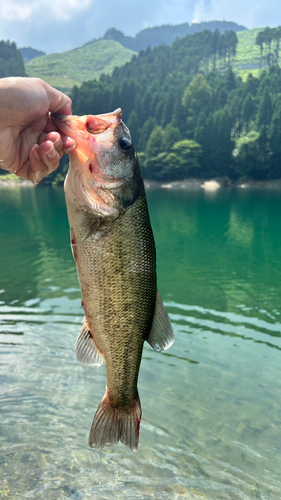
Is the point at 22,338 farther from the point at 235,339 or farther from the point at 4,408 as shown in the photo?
the point at 235,339

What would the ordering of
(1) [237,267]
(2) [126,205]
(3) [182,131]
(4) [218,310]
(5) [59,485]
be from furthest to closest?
(3) [182,131]
(1) [237,267]
(4) [218,310]
(5) [59,485]
(2) [126,205]

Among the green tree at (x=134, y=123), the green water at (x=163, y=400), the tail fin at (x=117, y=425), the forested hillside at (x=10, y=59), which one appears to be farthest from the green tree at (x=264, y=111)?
the forested hillside at (x=10, y=59)

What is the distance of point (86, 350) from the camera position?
329 cm

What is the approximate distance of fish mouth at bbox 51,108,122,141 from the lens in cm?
293

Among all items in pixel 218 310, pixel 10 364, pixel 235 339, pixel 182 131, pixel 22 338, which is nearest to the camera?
pixel 10 364

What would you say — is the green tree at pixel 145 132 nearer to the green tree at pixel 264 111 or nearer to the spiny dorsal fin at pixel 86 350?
the green tree at pixel 264 111

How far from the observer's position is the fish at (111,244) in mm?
2920

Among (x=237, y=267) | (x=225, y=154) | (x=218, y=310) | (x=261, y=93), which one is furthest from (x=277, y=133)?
(x=218, y=310)

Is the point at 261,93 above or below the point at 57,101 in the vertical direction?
above

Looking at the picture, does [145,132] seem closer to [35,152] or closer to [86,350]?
[35,152]

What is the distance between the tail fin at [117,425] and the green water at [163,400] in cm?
285

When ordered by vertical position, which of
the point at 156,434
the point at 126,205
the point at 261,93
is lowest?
the point at 156,434

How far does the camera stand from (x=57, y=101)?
3346 mm

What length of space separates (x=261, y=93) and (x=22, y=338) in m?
107
